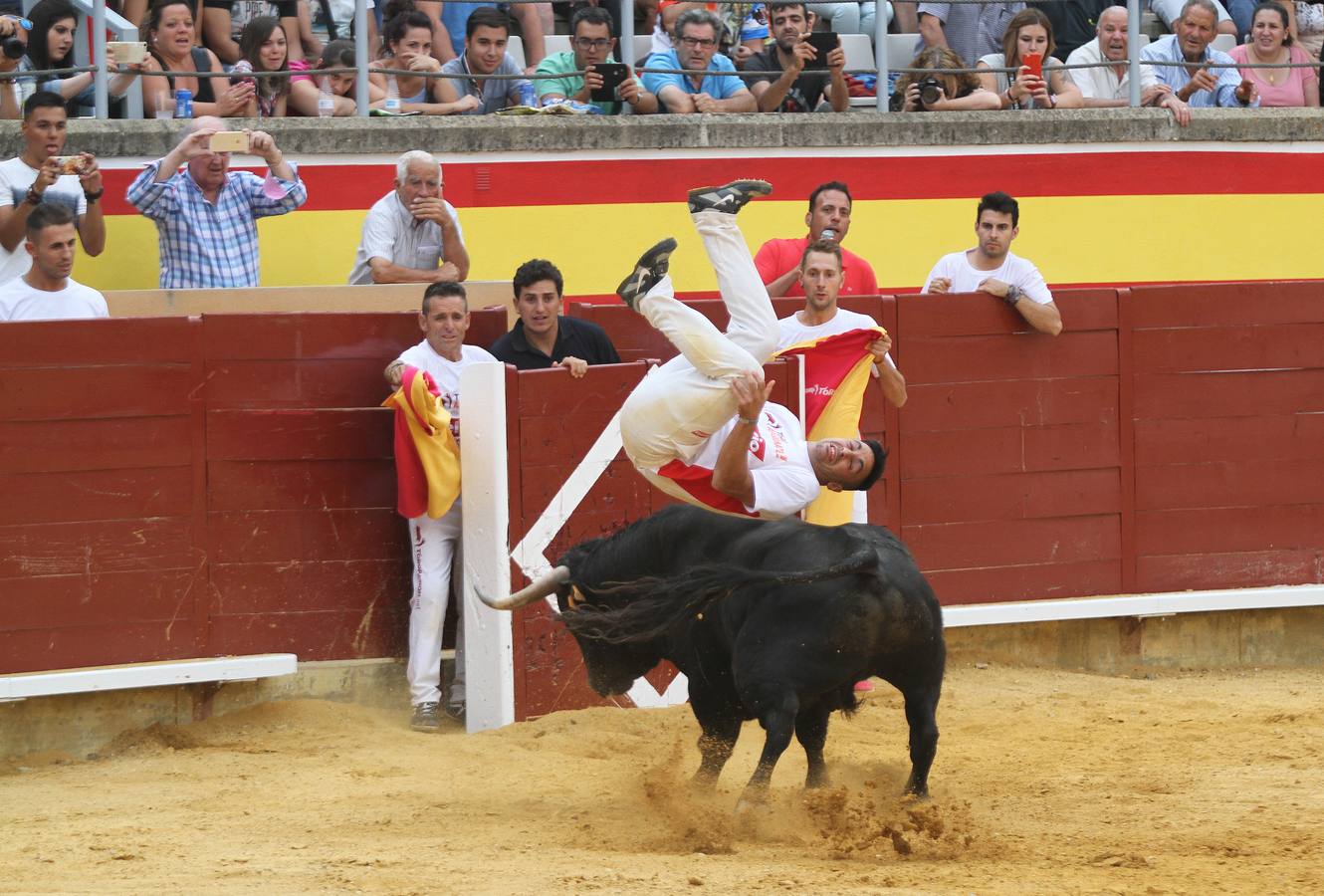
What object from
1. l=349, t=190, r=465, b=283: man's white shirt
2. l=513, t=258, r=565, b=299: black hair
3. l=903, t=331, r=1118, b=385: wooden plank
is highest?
l=349, t=190, r=465, b=283: man's white shirt

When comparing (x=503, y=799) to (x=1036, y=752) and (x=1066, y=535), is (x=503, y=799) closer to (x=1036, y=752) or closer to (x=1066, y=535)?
(x=1036, y=752)

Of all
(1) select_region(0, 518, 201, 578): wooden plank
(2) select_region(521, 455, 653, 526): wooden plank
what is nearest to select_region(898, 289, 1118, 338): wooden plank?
(2) select_region(521, 455, 653, 526): wooden plank

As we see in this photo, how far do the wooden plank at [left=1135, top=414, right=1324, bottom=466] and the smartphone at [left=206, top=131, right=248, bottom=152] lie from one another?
3783mm

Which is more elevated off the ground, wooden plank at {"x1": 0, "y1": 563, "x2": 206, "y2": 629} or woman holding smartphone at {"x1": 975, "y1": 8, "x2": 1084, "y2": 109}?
woman holding smartphone at {"x1": 975, "y1": 8, "x2": 1084, "y2": 109}

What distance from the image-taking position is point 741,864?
4.48 meters

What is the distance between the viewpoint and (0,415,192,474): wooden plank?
6211 mm

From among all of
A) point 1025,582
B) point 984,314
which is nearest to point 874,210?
point 984,314

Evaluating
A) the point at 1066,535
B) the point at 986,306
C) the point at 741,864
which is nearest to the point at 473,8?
the point at 986,306

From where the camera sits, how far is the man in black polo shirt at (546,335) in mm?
6668

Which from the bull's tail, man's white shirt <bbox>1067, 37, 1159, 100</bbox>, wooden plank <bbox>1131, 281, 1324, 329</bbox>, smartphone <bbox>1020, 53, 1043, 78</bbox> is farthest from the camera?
man's white shirt <bbox>1067, 37, 1159, 100</bbox>

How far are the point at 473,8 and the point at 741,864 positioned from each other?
19.1ft

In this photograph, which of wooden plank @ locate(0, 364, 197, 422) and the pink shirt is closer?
wooden plank @ locate(0, 364, 197, 422)

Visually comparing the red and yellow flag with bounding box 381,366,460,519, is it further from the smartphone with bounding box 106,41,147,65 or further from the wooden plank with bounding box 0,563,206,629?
the smartphone with bounding box 106,41,147,65

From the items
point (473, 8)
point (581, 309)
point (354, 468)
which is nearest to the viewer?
point (354, 468)
